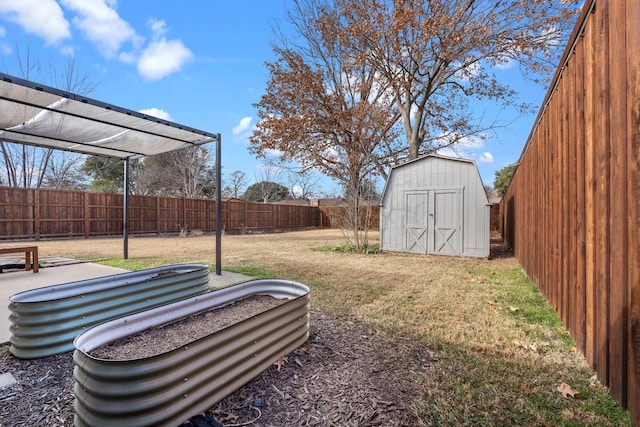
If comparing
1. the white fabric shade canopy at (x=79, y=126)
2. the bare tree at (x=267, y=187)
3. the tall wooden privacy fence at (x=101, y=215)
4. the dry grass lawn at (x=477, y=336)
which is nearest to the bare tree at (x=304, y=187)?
the bare tree at (x=267, y=187)

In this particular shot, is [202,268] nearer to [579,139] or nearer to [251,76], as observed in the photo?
[579,139]

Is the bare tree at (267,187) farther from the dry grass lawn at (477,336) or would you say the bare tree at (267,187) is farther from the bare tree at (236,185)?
the dry grass lawn at (477,336)

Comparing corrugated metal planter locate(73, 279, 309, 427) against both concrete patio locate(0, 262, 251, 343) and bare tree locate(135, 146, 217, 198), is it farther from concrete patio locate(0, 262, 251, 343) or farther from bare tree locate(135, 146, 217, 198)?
bare tree locate(135, 146, 217, 198)

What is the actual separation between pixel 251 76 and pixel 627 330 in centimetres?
1259

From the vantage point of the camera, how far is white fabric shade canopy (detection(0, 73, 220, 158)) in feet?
12.3

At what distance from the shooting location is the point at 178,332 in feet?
7.10

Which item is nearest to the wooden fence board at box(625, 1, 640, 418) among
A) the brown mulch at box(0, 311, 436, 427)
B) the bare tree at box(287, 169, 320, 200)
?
the brown mulch at box(0, 311, 436, 427)

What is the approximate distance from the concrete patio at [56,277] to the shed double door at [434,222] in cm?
534

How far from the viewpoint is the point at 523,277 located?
5.40 metres

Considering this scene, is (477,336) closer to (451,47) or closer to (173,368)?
(173,368)

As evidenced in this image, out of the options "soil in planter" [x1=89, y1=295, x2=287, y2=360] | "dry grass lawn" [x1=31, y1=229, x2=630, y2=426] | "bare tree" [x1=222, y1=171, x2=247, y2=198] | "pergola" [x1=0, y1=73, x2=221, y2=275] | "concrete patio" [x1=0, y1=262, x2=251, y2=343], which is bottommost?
"dry grass lawn" [x1=31, y1=229, x2=630, y2=426]

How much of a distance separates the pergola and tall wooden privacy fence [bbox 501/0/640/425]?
4.54m

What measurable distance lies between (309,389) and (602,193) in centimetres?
214

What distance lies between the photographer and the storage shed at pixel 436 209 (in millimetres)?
7945
